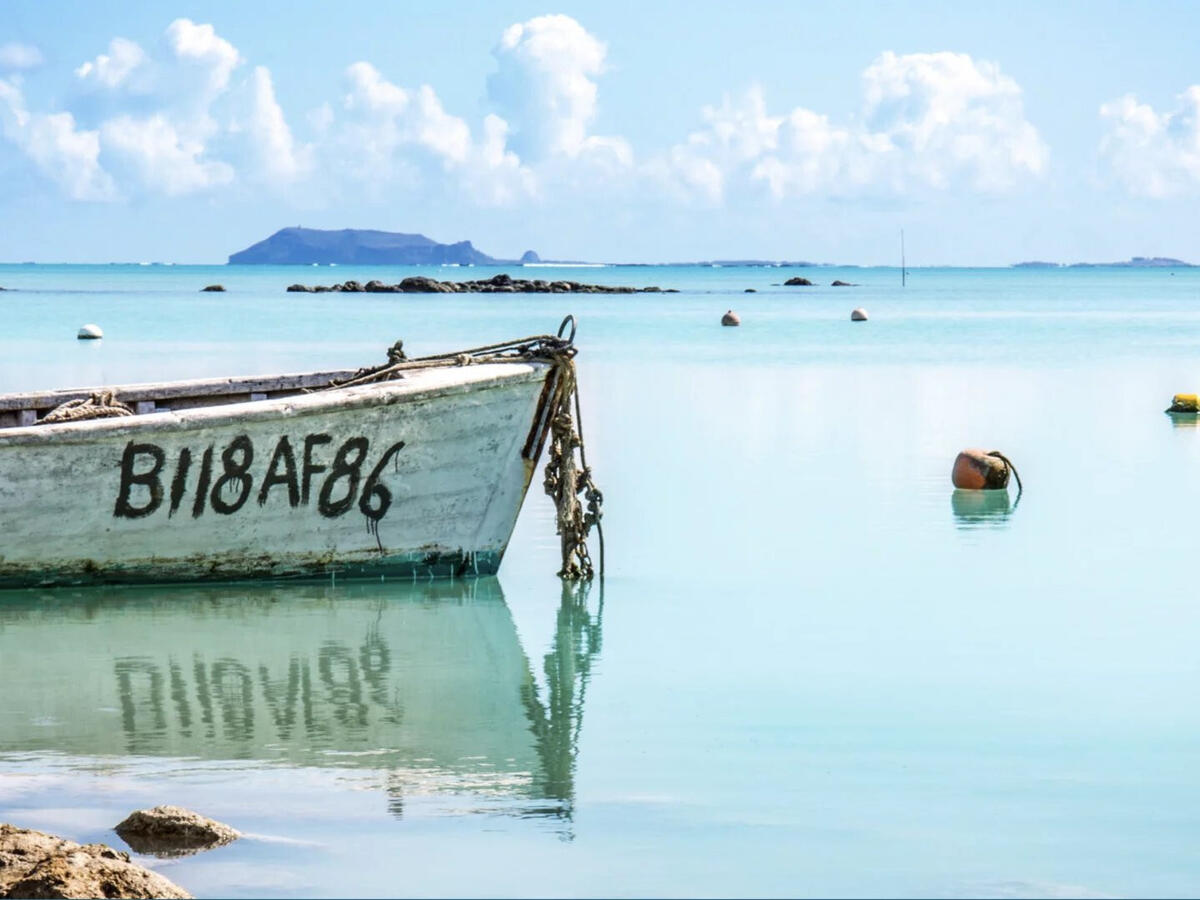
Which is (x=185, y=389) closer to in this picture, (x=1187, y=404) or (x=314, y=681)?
(x=314, y=681)

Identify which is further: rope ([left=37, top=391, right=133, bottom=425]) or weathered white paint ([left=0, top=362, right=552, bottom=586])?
rope ([left=37, top=391, right=133, bottom=425])

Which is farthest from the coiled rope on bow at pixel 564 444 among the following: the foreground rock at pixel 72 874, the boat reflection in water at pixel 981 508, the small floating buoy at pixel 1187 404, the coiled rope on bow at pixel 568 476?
the small floating buoy at pixel 1187 404

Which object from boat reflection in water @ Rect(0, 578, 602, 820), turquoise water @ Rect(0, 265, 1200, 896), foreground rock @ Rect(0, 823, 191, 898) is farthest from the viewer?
boat reflection in water @ Rect(0, 578, 602, 820)

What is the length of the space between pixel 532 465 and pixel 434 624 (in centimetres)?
118

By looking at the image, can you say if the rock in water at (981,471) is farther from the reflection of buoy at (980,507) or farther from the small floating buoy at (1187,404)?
the small floating buoy at (1187,404)

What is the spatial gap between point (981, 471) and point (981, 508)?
0.72m

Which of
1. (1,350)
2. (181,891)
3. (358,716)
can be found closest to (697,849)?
(181,891)

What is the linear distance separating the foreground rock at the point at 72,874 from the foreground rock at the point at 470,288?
3334 inches

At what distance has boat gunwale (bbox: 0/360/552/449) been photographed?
8.43 metres

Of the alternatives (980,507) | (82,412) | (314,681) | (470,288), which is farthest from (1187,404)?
(470,288)

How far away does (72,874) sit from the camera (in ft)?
14.0

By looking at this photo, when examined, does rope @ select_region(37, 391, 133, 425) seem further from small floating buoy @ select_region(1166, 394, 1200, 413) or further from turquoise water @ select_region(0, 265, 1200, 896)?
small floating buoy @ select_region(1166, 394, 1200, 413)

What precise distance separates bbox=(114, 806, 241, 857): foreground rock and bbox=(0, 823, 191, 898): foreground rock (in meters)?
0.40

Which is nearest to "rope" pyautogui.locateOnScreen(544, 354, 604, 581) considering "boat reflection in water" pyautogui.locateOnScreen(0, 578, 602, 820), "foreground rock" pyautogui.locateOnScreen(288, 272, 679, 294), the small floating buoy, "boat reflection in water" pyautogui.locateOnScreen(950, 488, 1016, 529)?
"boat reflection in water" pyautogui.locateOnScreen(0, 578, 602, 820)
